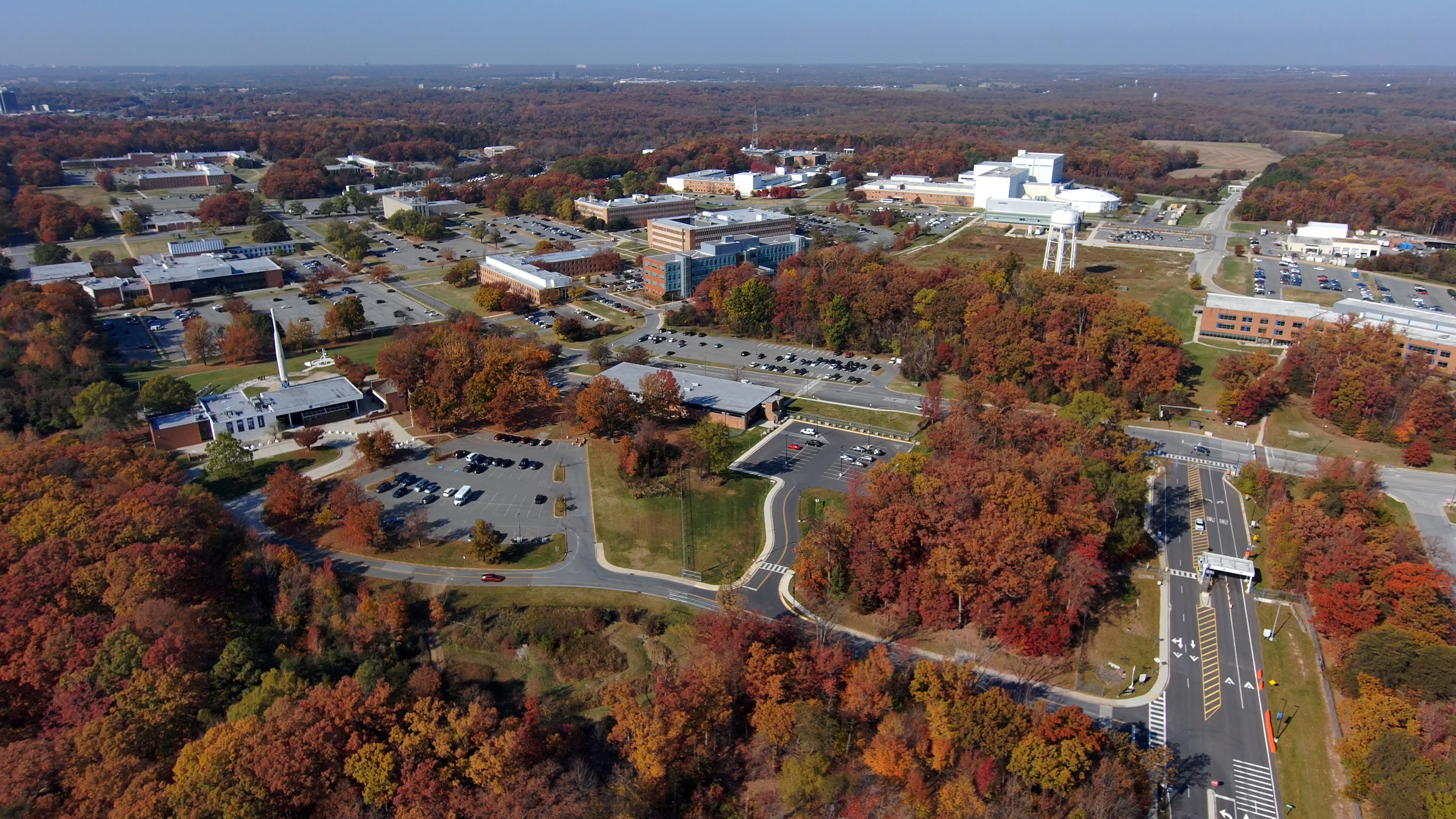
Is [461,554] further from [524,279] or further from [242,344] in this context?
[524,279]

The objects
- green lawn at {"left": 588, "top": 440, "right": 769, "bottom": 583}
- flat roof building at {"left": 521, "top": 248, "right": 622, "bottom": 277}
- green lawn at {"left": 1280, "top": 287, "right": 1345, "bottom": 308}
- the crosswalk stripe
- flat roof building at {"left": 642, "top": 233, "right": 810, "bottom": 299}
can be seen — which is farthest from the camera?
flat roof building at {"left": 521, "top": 248, "right": 622, "bottom": 277}

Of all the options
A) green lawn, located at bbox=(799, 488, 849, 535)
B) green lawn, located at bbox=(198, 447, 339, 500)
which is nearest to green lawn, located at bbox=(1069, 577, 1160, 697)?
green lawn, located at bbox=(799, 488, 849, 535)

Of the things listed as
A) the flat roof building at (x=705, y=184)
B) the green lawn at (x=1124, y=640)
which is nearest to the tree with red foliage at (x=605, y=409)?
the green lawn at (x=1124, y=640)

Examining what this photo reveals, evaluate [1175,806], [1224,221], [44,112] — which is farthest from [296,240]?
[44,112]

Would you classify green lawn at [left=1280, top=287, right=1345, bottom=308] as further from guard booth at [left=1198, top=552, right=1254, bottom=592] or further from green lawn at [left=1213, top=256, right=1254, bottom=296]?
guard booth at [left=1198, top=552, right=1254, bottom=592]

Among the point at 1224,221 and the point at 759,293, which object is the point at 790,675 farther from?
the point at 1224,221

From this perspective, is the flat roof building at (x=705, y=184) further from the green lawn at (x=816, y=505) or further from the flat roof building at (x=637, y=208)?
the green lawn at (x=816, y=505)

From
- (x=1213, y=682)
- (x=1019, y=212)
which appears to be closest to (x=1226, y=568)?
(x=1213, y=682)
